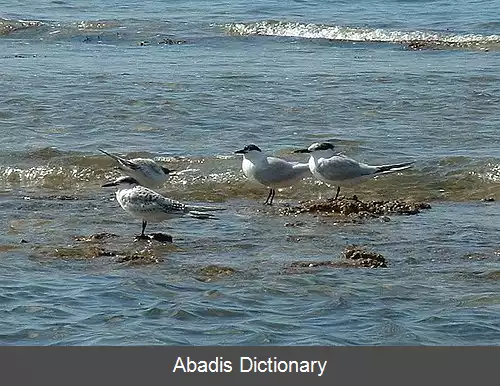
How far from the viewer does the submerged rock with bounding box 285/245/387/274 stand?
285 inches

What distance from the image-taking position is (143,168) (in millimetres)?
9109

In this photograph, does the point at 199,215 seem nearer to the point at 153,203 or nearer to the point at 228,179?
the point at 153,203

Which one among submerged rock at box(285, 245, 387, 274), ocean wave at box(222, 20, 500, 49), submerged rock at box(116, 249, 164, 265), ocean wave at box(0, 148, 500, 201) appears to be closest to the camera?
submerged rock at box(285, 245, 387, 274)

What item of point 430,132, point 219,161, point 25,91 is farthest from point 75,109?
point 430,132

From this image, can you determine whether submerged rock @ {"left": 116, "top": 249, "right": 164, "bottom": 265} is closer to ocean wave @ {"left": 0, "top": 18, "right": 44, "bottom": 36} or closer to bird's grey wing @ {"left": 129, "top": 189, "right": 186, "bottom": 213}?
bird's grey wing @ {"left": 129, "top": 189, "right": 186, "bottom": 213}

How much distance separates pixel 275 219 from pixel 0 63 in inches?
336

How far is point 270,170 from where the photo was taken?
9.33 m

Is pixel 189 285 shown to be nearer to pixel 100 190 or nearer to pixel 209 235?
pixel 209 235

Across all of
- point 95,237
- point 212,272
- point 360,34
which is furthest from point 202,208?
point 360,34

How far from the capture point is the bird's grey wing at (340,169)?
9359 mm

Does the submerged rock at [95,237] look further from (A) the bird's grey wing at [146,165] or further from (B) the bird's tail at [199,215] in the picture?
(A) the bird's grey wing at [146,165]

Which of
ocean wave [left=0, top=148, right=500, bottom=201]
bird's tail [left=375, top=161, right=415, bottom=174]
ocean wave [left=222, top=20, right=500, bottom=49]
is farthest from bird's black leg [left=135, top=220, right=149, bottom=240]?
ocean wave [left=222, top=20, right=500, bottom=49]

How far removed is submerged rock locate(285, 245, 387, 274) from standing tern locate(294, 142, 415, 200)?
1842 mm

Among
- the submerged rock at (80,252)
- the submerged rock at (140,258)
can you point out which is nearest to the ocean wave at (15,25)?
the submerged rock at (80,252)
